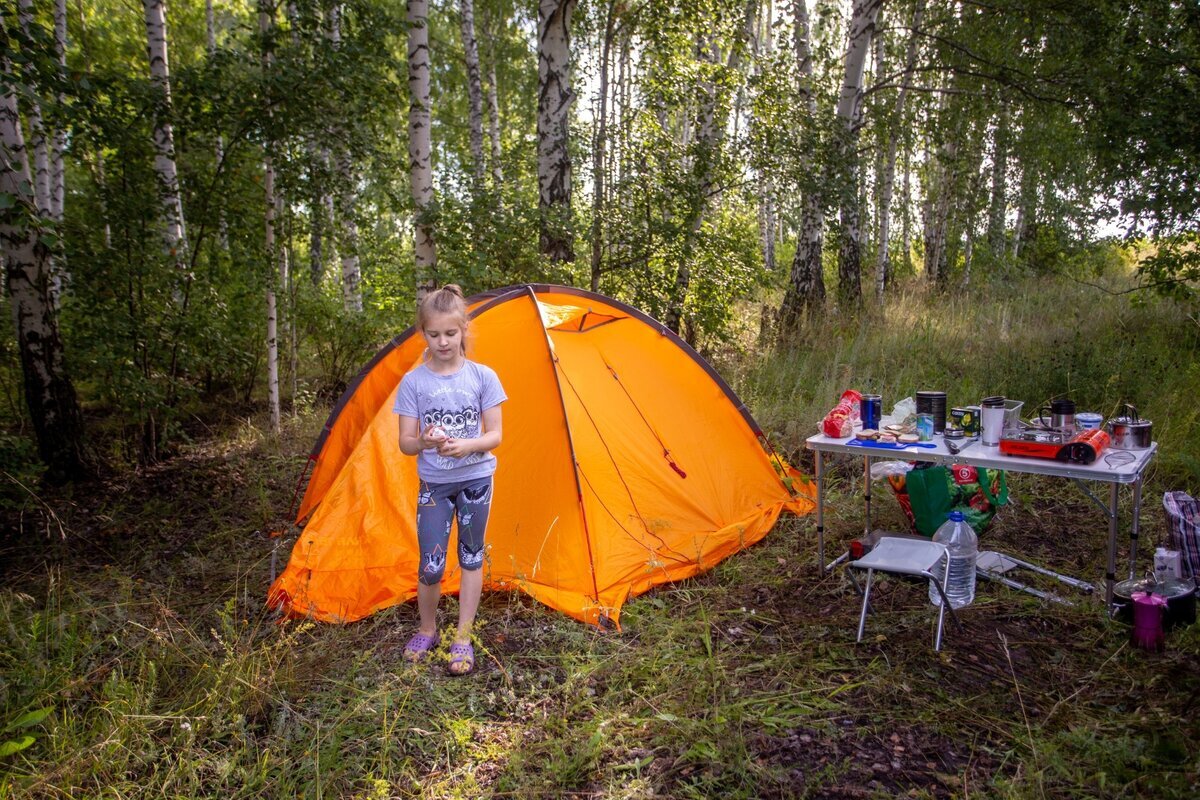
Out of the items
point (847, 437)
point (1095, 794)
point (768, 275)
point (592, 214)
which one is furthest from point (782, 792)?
point (768, 275)

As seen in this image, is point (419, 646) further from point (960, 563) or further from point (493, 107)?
point (493, 107)

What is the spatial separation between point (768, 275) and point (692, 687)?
569cm

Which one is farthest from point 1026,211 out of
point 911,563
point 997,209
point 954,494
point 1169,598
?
point 911,563

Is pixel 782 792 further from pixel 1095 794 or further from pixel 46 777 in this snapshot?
pixel 46 777

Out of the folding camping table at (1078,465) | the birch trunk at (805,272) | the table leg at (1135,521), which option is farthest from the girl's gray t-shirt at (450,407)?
the birch trunk at (805,272)

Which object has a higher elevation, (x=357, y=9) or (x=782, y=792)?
(x=357, y=9)

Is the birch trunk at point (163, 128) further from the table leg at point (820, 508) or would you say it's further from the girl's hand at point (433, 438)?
the table leg at point (820, 508)

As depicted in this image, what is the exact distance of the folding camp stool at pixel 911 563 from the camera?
309cm

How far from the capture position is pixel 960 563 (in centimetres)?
357

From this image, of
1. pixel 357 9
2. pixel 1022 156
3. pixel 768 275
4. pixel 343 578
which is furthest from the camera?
pixel 1022 156

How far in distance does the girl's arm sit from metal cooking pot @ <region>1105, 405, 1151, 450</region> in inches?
105

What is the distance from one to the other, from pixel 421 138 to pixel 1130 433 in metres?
5.25

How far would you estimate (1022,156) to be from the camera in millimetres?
8805

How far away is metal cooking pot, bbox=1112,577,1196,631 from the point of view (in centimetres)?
309
